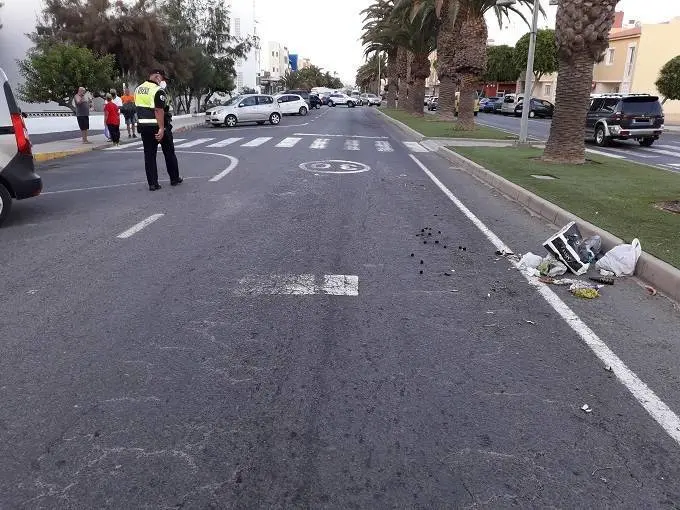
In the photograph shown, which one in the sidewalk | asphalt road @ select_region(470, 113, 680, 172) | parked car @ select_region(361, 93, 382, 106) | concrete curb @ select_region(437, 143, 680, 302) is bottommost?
parked car @ select_region(361, 93, 382, 106)

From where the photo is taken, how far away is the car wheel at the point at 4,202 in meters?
7.37

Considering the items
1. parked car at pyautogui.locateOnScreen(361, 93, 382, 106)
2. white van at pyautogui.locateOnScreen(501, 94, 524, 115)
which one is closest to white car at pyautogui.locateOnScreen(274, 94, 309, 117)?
white van at pyautogui.locateOnScreen(501, 94, 524, 115)

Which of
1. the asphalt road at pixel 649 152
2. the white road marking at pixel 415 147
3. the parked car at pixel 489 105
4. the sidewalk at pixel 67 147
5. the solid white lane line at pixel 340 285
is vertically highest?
the solid white lane line at pixel 340 285

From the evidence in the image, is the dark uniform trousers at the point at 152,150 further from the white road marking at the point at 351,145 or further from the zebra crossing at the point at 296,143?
the white road marking at the point at 351,145

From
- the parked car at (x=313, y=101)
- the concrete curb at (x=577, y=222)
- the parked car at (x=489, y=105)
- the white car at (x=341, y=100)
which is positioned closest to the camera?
the concrete curb at (x=577, y=222)

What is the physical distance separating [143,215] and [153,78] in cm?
282

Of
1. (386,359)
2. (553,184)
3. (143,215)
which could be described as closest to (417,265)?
(386,359)

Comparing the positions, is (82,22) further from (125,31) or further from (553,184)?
(553,184)

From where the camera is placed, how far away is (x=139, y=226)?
24.3 feet

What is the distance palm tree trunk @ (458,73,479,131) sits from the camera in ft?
82.4

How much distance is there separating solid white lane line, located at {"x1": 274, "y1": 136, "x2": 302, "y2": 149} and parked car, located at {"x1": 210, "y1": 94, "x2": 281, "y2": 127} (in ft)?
30.1

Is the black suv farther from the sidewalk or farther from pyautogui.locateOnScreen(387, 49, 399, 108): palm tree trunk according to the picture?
pyautogui.locateOnScreen(387, 49, 399, 108): palm tree trunk

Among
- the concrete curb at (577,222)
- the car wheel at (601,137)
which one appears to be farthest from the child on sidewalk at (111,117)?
the car wheel at (601,137)

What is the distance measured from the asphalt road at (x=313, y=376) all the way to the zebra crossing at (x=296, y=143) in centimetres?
1148
